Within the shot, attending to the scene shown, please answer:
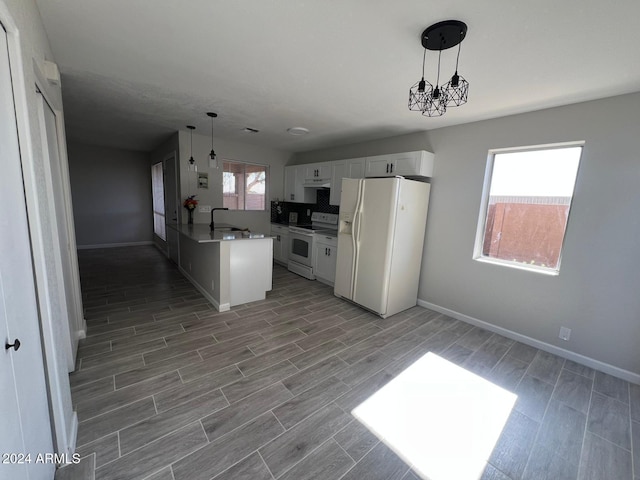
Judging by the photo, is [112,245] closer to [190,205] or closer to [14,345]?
[190,205]

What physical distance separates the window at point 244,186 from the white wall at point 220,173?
140 mm

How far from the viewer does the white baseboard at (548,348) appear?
231 centimetres

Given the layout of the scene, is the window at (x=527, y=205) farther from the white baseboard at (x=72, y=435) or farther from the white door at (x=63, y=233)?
the white door at (x=63, y=233)

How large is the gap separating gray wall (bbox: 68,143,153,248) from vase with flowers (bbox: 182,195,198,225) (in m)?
3.43

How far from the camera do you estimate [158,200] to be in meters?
6.46

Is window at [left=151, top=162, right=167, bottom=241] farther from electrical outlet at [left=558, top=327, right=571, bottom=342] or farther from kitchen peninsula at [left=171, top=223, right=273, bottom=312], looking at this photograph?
electrical outlet at [left=558, top=327, right=571, bottom=342]

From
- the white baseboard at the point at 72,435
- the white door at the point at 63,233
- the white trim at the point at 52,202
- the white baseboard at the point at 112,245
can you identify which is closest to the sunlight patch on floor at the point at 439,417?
the white baseboard at the point at 72,435

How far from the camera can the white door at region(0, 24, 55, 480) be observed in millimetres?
878

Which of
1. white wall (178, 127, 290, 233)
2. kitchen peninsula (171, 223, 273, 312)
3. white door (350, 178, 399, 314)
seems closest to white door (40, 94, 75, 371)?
kitchen peninsula (171, 223, 273, 312)

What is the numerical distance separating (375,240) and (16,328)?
297 cm

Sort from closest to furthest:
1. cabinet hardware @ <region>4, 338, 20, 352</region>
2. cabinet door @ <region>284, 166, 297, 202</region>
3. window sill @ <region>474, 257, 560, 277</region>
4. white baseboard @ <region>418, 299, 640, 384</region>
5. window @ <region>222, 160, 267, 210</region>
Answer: cabinet hardware @ <region>4, 338, 20, 352</region> → white baseboard @ <region>418, 299, 640, 384</region> → window sill @ <region>474, 257, 560, 277</region> → window @ <region>222, 160, 267, 210</region> → cabinet door @ <region>284, 166, 297, 202</region>

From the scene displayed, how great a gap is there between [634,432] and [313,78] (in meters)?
3.57

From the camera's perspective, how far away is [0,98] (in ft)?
3.15

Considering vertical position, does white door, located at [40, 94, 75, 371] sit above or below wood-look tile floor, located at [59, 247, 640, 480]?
above
